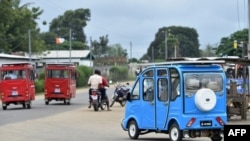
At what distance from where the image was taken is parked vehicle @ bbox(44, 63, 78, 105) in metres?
38.5

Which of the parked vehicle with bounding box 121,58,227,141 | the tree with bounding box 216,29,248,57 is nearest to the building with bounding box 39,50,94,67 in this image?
the tree with bounding box 216,29,248,57

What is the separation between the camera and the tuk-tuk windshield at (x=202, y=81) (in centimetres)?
1584

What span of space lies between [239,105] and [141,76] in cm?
701

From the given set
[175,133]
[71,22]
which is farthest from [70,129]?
[71,22]

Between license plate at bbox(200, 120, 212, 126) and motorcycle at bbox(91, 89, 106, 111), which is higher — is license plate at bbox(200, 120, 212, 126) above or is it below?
below

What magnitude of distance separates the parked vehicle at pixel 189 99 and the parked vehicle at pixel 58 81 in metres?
21.8

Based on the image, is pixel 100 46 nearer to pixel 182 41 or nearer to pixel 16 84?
pixel 182 41

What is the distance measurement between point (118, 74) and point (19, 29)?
86.9 ft

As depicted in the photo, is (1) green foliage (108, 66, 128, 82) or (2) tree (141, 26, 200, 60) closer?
(1) green foliage (108, 66, 128, 82)

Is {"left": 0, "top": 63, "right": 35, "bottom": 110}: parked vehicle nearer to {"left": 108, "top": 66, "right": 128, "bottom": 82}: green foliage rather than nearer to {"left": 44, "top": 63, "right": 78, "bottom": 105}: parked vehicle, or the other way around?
{"left": 44, "top": 63, "right": 78, "bottom": 105}: parked vehicle

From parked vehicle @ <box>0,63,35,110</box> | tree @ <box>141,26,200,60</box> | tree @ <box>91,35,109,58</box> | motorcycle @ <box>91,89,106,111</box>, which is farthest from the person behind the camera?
tree @ <box>91,35,109,58</box>

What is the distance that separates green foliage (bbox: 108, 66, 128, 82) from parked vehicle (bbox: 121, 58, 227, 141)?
84.2m

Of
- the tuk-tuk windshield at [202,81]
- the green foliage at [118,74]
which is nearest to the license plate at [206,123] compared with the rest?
the tuk-tuk windshield at [202,81]

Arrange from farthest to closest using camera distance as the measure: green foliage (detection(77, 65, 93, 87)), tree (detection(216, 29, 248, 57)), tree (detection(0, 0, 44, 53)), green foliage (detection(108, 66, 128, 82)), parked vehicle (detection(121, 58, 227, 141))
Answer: green foliage (detection(108, 66, 128, 82)) → green foliage (detection(77, 65, 93, 87)) → tree (detection(0, 0, 44, 53)) → tree (detection(216, 29, 248, 57)) → parked vehicle (detection(121, 58, 227, 141))
